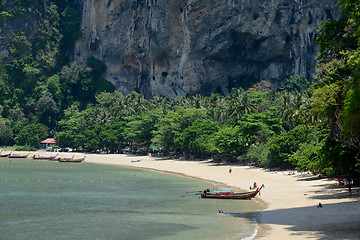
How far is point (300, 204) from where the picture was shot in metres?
37.7

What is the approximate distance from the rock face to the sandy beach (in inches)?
2816

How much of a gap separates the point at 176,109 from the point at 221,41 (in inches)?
1507

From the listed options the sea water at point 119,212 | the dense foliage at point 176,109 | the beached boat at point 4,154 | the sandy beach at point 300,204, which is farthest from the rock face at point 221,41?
the sea water at point 119,212

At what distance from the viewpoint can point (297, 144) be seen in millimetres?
65125

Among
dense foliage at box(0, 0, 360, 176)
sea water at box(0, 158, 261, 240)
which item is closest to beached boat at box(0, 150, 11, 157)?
dense foliage at box(0, 0, 360, 176)

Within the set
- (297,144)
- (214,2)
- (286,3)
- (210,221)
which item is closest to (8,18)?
(214,2)

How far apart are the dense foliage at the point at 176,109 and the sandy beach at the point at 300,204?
8.00 ft

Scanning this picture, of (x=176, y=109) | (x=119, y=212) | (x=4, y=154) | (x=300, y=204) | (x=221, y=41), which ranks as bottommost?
(x=119, y=212)

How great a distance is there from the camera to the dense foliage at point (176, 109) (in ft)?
102

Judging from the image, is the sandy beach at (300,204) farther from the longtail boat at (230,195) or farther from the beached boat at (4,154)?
the beached boat at (4,154)

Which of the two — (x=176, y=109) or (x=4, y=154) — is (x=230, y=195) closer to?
(x=176, y=109)

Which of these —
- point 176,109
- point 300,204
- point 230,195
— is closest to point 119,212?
point 230,195

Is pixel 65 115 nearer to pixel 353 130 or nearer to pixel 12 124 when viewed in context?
pixel 12 124

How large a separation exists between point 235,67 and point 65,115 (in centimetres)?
6464
